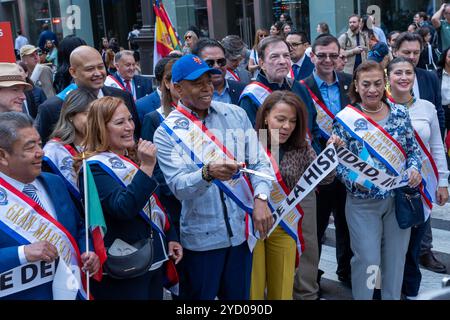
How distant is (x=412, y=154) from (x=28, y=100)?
351 centimetres

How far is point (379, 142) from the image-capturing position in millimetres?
3883

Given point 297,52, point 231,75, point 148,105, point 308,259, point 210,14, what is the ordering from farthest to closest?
point 210,14 → point 297,52 → point 231,75 → point 148,105 → point 308,259

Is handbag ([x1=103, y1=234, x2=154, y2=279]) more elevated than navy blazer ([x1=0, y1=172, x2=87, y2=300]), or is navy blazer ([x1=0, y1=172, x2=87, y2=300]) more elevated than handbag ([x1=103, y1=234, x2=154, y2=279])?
navy blazer ([x1=0, y1=172, x2=87, y2=300])

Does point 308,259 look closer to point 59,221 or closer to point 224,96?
point 224,96

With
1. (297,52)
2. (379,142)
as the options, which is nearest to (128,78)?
(297,52)

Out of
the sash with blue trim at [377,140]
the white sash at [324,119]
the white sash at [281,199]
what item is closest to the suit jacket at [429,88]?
the white sash at [324,119]

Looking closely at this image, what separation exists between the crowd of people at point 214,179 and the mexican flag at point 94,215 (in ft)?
0.05

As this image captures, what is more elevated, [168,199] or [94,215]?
[94,215]

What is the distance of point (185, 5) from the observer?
1972 cm

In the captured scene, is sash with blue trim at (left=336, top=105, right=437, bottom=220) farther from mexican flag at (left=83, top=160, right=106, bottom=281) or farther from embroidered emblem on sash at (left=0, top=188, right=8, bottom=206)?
embroidered emblem on sash at (left=0, top=188, right=8, bottom=206)

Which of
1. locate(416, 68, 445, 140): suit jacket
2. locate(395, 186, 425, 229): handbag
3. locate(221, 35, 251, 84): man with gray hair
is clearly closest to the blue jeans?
locate(395, 186, 425, 229): handbag

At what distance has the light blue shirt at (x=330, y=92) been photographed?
4.76 metres

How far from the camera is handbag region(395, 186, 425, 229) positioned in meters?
3.88

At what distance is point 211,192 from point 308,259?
1.21 m
